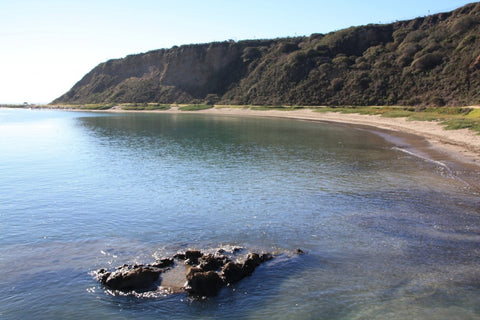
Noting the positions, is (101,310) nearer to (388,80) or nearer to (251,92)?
(388,80)

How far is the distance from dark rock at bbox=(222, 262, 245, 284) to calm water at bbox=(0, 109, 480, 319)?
27cm

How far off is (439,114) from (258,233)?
43719mm

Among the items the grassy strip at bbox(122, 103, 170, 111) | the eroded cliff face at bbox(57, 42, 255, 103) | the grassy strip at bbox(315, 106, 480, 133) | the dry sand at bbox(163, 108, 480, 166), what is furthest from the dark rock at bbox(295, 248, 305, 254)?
the eroded cliff face at bbox(57, 42, 255, 103)

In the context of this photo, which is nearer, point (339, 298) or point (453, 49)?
point (339, 298)

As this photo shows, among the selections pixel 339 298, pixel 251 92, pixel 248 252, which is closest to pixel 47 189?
pixel 248 252

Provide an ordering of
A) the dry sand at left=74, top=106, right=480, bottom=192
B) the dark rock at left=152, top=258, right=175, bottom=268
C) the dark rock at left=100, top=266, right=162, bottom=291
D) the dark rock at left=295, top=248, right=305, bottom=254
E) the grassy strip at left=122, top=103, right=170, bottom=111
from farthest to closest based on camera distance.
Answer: the grassy strip at left=122, top=103, right=170, bottom=111, the dry sand at left=74, top=106, right=480, bottom=192, the dark rock at left=295, top=248, right=305, bottom=254, the dark rock at left=152, top=258, right=175, bottom=268, the dark rock at left=100, top=266, right=162, bottom=291

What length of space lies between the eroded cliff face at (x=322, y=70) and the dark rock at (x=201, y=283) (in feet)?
185

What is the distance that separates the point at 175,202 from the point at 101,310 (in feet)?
27.9

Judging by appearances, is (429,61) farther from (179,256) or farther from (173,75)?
(173,75)

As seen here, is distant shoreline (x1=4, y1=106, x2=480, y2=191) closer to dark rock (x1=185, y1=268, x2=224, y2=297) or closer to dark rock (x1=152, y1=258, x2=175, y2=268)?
dark rock (x1=185, y1=268, x2=224, y2=297)

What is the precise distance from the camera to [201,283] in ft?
30.0

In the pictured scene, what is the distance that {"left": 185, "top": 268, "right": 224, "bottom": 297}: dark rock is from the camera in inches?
359

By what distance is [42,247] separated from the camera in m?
11.9

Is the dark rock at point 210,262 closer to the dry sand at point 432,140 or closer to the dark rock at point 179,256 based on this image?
the dark rock at point 179,256
